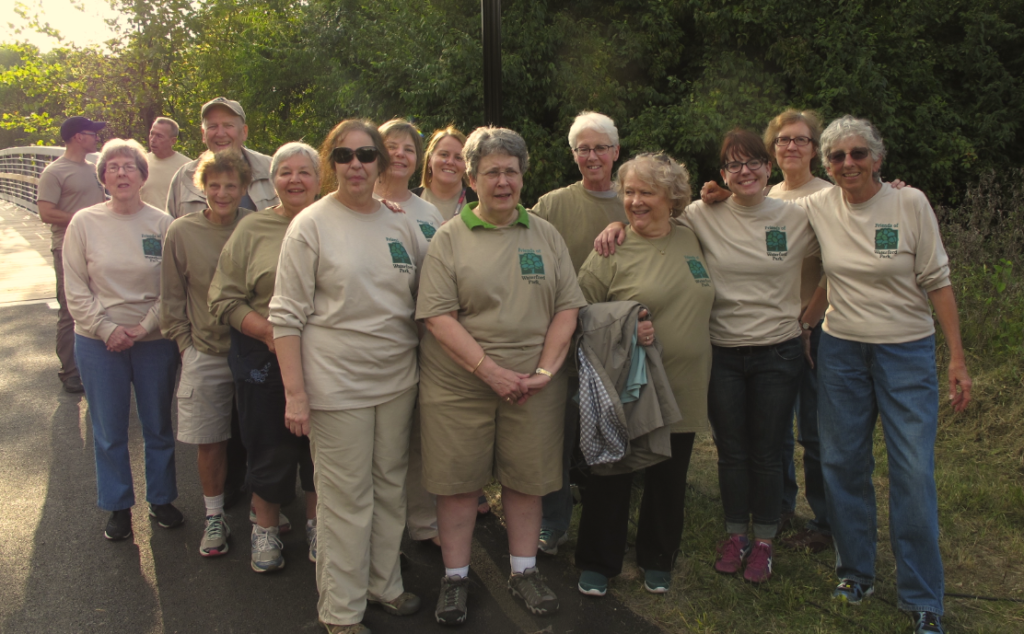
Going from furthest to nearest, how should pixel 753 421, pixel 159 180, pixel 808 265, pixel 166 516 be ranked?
pixel 159 180 < pixel 166 516 < pixel 808 265 < pixel 753 421

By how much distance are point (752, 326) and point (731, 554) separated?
113 centimetres

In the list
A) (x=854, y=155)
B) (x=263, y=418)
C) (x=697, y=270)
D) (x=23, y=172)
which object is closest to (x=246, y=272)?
(x=263, y=418)

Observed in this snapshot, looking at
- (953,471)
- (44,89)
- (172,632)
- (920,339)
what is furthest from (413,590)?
(44,89)

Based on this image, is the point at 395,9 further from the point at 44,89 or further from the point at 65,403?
the point at 44,89

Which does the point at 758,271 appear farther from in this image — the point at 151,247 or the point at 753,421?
the point at 151,247

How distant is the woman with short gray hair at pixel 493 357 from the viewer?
3.20 metres

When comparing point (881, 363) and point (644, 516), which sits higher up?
point (881, 363)

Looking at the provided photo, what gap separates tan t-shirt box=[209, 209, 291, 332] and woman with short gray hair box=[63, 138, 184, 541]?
698 millimetres

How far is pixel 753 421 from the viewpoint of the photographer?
3678 millimetres

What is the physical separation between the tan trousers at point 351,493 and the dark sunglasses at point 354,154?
1.01 meters

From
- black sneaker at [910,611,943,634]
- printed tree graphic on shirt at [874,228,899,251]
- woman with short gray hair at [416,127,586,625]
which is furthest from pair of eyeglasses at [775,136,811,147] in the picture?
black sneaker at [910,611,943,634]

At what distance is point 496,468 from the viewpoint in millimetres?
3457

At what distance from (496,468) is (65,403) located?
14.8 feet

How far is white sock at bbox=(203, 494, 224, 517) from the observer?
4035mm
